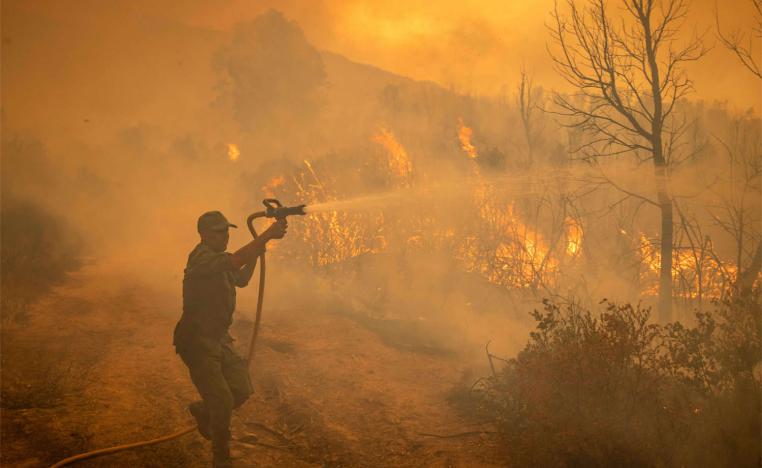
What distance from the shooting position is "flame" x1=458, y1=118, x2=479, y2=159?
18.9 metres

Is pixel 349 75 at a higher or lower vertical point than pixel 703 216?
higher

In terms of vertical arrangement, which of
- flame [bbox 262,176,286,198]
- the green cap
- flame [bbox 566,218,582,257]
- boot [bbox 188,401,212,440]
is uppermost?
flame [bbox 262,176,286,198]

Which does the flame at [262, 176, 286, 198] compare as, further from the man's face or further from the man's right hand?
the man's right hand

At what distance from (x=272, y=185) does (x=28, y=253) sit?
309 inches

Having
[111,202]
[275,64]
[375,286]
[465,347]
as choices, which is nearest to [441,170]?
[375,286]

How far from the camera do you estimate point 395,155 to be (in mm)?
17844

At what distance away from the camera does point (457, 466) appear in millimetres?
4957

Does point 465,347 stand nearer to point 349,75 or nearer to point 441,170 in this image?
point 441,170

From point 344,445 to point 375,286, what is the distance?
27.0 feet

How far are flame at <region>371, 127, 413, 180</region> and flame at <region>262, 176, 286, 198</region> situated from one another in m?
3.94

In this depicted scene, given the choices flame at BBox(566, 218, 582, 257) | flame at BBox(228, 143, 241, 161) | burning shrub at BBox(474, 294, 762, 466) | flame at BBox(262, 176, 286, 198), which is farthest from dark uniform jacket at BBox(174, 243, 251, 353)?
flame at BBox(228, 143, 241, 161)

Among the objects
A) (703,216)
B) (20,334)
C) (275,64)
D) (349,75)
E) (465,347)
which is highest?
(349,75)

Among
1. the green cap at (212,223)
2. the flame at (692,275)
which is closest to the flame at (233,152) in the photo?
the flame at (692,275)

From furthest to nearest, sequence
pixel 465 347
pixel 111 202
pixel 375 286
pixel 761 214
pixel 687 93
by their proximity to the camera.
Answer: pixel 111 202
pixel 375 286
pixel 465 347
pixel 761 214
pixel 687 93
